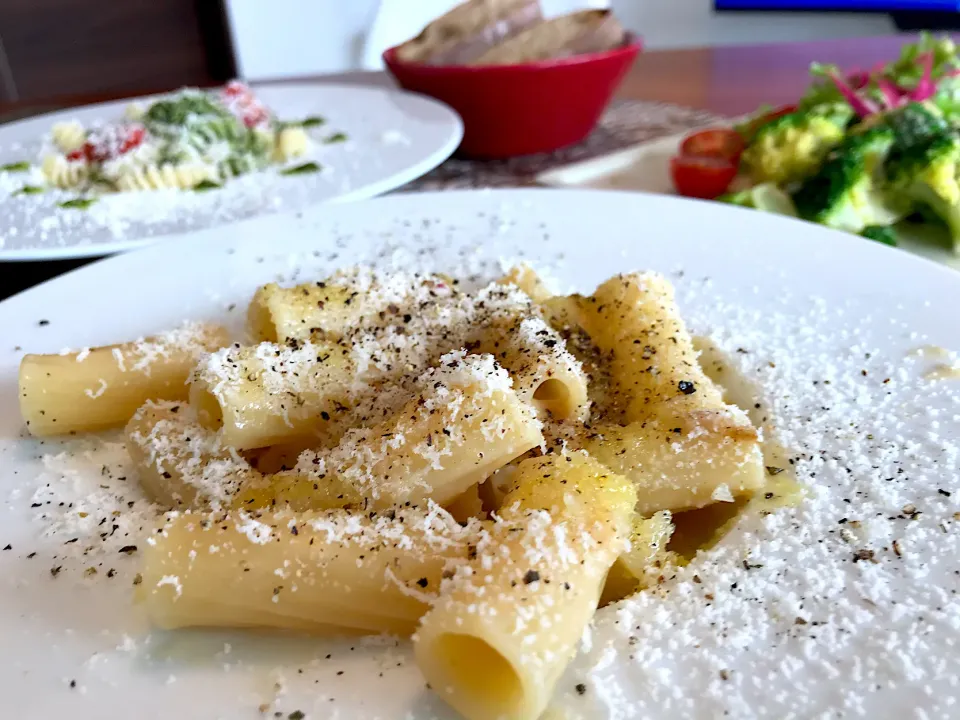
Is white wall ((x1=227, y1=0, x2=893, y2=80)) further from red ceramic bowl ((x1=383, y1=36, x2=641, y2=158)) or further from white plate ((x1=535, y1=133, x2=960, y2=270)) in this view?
white plate ((x1=535, y1=133, x2=960, y2=270))

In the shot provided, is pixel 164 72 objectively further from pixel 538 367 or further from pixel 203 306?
pixel 538 367

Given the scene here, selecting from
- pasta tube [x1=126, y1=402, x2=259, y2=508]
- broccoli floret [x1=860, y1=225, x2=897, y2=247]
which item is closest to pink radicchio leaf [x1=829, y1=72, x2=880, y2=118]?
broccoli floret [x1=860, y1=225, x2=897, y2=247]

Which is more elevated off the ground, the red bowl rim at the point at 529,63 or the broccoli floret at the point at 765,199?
the red bowl rim at the point at 529,63

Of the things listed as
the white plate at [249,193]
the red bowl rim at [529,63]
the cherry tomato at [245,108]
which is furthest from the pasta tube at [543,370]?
the cherry tomato at [245,108]

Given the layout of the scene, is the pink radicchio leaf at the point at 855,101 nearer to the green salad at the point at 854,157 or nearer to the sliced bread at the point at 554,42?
the green salad at the point at 854,157

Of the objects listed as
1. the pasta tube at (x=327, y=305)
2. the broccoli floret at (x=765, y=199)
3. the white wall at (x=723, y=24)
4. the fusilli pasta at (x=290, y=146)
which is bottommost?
the white wall at (x=723, y=24)

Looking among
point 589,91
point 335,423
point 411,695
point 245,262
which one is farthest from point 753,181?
point 411,695

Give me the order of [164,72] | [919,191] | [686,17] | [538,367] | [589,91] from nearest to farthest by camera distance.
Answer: [538,367], [919,191], [589,91], [164,72], [686,17]
